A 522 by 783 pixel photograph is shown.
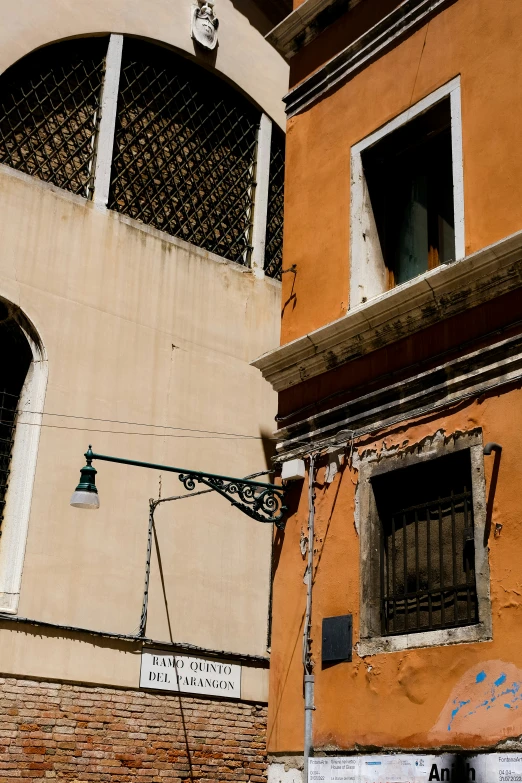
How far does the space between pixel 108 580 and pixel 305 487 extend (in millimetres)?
3828

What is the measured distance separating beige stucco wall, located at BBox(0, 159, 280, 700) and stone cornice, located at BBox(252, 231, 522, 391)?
3.45 m

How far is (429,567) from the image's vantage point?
699 centimetres

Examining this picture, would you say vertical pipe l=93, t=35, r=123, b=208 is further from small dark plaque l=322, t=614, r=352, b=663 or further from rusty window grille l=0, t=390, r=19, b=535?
small dark plaque l=322, t=614, r=352, b=663

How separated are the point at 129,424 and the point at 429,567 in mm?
5499

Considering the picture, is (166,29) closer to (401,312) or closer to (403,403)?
(401,312)

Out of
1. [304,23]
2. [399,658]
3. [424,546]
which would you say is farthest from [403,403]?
[304,23]

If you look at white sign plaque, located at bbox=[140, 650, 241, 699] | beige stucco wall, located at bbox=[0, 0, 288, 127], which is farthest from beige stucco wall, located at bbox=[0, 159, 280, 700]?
beige stucco wall, located at bbox=[0, 0, 288, 127]

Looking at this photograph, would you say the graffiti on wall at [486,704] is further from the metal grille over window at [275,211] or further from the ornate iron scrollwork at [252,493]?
the metal grille over window at [275,211]

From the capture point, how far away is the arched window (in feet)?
40.4

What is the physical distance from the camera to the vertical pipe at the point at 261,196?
13.8 m

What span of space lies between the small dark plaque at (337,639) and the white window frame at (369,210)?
2.44 meters

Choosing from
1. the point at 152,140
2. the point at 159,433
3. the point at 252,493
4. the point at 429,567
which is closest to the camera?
the point at 429,567

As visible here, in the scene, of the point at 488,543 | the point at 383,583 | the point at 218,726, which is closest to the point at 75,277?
the point at 218,726

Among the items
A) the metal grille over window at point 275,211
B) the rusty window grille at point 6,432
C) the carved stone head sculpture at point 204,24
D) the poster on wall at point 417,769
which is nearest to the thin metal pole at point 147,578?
the rusty window grille at point 6,432
